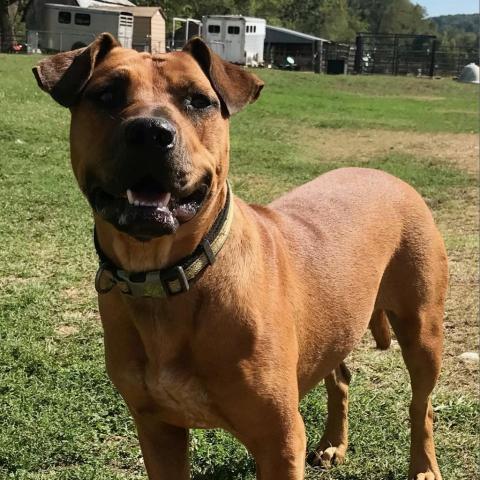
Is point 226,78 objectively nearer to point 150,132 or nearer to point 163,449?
point 150,132

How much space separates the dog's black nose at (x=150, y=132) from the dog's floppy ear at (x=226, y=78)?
0.53 meters

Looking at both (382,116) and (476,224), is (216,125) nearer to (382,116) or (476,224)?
(476,224)

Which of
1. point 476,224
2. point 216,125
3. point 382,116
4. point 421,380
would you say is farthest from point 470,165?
point 216,125

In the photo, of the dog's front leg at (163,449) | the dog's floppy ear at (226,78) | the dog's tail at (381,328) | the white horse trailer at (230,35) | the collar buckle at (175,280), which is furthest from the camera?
the white horse trailer at (230,35)

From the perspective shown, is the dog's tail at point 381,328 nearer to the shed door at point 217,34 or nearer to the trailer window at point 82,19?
the shed door at point 217,34

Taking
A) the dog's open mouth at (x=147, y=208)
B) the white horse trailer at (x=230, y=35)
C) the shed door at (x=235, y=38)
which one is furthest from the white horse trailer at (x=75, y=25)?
the dog's open mouth at (x=147, y=208)

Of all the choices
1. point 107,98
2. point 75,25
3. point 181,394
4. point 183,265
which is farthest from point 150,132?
point 75,25

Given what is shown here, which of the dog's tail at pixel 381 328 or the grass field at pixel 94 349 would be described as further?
the dog's tail at pixel 381 328

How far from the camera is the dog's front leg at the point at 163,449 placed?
312 cm

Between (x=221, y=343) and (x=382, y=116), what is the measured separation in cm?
1927

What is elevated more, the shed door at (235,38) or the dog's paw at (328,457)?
the shed door at (235,38)

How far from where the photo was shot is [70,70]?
279cm

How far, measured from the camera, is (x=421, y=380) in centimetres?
388

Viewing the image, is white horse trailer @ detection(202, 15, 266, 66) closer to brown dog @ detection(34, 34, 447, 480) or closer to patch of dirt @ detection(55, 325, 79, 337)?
patch of dirt @ detection(55, 325, 79, 337)
